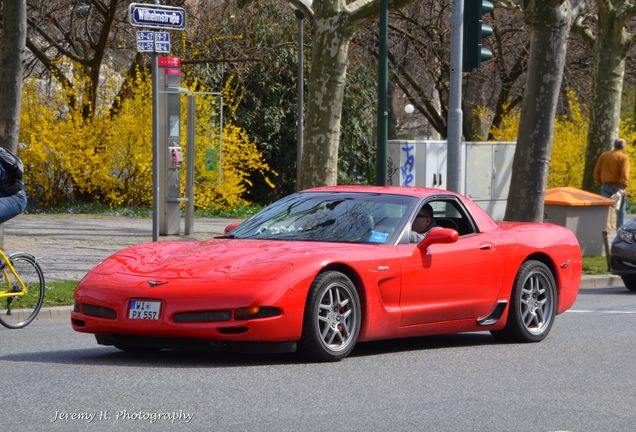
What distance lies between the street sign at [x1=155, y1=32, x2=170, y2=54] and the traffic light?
417 cm

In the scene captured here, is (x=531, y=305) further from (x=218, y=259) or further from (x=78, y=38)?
(x=78, y=38)

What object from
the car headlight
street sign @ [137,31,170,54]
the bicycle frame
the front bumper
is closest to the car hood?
the bicycle frame

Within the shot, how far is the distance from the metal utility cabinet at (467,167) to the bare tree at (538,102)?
665 cm

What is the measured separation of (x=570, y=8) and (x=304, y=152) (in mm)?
4809

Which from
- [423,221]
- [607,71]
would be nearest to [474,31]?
[423,221]

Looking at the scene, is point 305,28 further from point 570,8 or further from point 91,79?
point 570,8

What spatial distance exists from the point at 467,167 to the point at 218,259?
20.7m

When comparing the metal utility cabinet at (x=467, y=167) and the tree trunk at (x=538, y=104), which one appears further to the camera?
the metal utility cabinet at (x=467, y=167)

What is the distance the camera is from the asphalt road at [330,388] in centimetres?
686

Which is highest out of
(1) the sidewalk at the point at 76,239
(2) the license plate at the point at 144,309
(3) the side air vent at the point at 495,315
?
(2) the license plate at the point at 144,309

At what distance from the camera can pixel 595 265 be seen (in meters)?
19.9

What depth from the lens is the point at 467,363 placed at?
947 cm

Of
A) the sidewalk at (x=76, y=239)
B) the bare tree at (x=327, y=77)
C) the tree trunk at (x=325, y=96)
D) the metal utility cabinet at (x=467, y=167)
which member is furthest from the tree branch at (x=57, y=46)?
the tree trunk at (x=325, y=96)

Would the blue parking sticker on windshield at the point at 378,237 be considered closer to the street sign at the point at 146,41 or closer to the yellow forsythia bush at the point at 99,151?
the street sign at the point at 146,41
